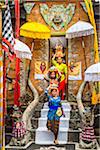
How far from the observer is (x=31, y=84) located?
11.1 metres

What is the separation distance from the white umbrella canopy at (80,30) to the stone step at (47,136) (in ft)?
9.91

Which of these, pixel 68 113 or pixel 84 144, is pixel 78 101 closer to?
pixel 68 113

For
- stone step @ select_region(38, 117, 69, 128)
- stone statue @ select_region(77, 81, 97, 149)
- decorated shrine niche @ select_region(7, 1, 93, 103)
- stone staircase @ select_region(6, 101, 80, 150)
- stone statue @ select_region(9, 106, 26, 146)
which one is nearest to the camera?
stone statue @ select_region(77, 81, 97, 149)

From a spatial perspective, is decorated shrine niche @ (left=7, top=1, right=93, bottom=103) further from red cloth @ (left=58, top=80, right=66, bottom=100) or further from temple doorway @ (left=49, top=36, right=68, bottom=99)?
red cloth @ (left=58, top=80, right=66, bottom=100)

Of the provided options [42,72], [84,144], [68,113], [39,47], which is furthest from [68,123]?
[39,47]

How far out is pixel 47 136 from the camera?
9.31m

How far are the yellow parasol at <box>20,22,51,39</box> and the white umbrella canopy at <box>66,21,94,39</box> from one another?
0.69 metres

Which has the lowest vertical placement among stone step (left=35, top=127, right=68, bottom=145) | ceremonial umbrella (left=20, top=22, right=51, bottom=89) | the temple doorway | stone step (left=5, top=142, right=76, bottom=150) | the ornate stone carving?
stone step (left=5, top=142, right=76, bottom=150)

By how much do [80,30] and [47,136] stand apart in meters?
3.47

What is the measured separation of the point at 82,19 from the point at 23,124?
410cm

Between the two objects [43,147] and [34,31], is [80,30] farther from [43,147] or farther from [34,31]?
[43,147]

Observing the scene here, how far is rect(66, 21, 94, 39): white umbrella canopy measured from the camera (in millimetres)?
10617

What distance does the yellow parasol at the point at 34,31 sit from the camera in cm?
1075

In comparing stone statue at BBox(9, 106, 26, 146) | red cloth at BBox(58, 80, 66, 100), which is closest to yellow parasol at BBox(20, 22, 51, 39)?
red cloth at BBox(58, 80, 66, 100)
